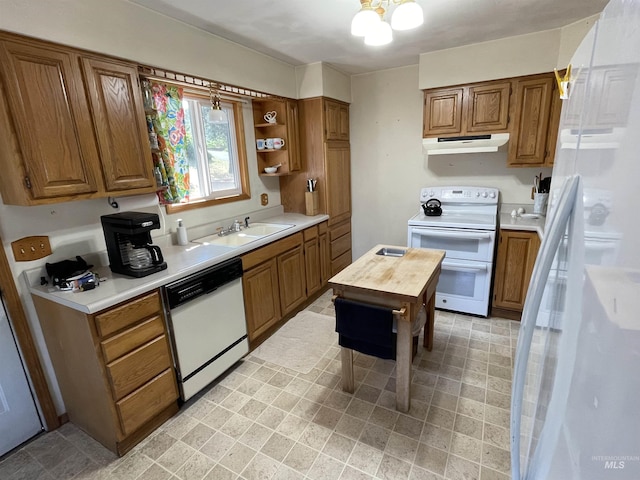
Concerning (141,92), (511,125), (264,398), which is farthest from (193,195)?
(511,125)

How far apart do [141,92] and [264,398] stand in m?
2.15

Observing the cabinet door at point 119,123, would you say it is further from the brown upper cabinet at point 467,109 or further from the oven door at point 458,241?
the brown upper cabinet at point 467,109

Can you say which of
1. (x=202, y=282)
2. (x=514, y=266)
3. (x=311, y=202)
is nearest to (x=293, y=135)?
(x=311, y=202)

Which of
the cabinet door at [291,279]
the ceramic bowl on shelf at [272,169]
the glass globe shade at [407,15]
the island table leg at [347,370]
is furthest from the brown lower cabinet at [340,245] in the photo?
the glass globe shade at [407,15]

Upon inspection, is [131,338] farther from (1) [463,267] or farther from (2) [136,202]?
(1) [463,267]

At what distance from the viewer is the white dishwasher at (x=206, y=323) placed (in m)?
1.95

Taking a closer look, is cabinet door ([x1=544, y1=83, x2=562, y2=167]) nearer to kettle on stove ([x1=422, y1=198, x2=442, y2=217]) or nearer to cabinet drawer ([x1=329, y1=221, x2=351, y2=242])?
kettle on stove ([x1=422, y1=198, x2=442, y2=217])

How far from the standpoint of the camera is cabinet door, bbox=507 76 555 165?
2743 mm

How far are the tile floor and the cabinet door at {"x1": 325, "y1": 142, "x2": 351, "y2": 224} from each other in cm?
184

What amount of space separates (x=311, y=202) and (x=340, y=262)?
0.92 metres

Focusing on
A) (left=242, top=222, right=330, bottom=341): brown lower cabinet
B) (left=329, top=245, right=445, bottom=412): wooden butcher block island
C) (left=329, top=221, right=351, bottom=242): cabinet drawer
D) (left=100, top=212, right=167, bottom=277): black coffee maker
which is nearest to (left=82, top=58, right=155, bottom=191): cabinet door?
(left=100, top=212, right=167, bottom=277): black coffee maker

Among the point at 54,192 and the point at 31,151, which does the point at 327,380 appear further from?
the point at 31,151

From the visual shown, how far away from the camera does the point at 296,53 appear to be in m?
2.95

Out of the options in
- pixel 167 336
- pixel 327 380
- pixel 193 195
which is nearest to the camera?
pixel 167 336
